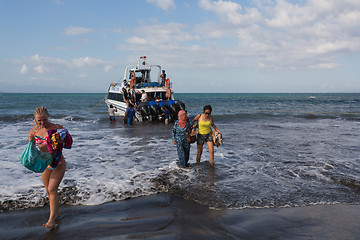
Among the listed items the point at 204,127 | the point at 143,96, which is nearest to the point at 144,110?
the point at 143,96

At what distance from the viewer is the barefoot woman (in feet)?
11.5

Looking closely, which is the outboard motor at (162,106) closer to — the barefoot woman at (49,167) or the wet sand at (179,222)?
the wet sand at (179,222)

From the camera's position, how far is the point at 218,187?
5395 mm

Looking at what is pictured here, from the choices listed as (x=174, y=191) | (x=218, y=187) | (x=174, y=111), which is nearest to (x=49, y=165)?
(x=174, y=191)

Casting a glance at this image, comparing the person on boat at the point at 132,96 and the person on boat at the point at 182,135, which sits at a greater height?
the person on boat at the point at 132,96

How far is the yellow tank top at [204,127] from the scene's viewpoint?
6761 mm

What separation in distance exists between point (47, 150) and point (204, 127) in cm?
400

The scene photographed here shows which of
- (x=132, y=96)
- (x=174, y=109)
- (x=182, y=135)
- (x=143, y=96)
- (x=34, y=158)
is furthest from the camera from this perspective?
(x=143, y=96)

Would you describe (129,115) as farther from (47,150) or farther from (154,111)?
(47,150)

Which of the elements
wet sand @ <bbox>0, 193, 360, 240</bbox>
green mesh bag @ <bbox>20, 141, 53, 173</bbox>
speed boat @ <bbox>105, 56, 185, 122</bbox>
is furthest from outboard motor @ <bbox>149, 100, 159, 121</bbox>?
green mesh bag @ <bbox>20, 141, 53, 173</bbox>

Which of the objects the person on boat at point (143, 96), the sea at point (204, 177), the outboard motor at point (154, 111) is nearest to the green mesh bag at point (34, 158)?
the sea at point (204, 177)

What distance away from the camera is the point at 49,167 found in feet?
12.2

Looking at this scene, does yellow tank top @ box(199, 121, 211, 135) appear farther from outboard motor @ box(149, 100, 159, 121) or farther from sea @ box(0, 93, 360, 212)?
outboard motor @ box(149, 100, 159, 121)

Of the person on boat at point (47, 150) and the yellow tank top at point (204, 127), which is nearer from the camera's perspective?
the person on boat at point (47, 150)
